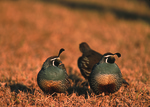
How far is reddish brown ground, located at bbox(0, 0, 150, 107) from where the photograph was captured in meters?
4.06

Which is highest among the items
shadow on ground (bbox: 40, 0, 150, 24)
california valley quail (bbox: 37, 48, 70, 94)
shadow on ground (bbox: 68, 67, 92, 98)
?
shadow on ground (bbox: 40, 0, 150, 24)

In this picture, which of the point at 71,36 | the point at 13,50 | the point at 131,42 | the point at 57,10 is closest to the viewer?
the point at 13,50

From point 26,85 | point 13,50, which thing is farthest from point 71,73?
point 13,50

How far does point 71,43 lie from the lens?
859 cm

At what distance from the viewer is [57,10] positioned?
1207 cm

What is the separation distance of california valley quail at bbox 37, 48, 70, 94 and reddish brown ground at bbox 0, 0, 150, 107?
7.5 inches

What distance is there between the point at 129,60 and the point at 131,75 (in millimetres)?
1469

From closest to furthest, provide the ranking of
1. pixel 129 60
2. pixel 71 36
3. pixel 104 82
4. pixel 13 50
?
pixel 104 82
pixel 129 60
pixel 13 50
pixel 71 36

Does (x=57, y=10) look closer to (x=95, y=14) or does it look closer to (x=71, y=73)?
(x=95, y=14)

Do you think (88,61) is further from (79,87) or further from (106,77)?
(106,77)

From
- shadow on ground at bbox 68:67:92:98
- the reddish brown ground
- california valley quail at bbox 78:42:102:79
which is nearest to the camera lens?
the reddish brown ground

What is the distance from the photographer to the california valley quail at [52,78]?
12.4ft

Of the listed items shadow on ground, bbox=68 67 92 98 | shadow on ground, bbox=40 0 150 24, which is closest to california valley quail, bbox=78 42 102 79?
shadow on ground, bbox=68 67 92 98

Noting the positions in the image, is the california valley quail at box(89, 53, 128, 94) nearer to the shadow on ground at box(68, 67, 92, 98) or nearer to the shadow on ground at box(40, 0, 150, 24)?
the shadow on ground at box(68, 67, 92, 98)
